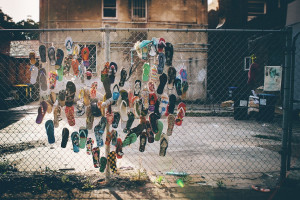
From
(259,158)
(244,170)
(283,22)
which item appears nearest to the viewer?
(244,170)

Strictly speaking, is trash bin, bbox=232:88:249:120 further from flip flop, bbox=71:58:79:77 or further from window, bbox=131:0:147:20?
window, bbox=131:0:147:20

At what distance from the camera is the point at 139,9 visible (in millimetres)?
13242

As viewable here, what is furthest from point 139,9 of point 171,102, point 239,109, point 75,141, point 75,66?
point 75,141

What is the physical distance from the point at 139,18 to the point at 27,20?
1371 inches

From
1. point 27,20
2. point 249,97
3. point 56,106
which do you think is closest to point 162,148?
point 56,106

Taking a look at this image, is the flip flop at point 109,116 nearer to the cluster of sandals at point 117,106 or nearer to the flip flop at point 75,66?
the cluster of sandals at point 117,106

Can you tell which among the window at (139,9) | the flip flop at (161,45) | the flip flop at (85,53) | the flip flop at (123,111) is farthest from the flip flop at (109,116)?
the window at (139,9)

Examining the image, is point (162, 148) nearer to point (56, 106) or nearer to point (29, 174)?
point (56, 106)

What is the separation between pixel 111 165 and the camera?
277 cm

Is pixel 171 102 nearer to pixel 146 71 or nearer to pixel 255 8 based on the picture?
pixel 146 71

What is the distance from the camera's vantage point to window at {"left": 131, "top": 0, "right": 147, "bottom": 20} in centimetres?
1320

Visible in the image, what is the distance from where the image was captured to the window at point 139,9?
13203 mm

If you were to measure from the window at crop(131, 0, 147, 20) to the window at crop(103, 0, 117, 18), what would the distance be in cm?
112

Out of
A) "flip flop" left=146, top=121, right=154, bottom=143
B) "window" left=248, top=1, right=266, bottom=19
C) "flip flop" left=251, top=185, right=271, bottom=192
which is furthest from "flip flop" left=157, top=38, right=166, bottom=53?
"window" left=248, top=1, right=266, bottom=19
